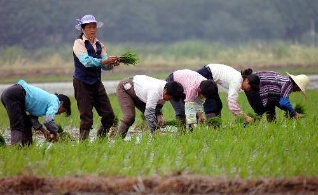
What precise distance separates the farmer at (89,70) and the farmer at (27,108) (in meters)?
0.39

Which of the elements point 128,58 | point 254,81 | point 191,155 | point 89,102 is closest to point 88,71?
point 89,102

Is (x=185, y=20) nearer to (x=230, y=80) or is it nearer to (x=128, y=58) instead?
(x=230, y=80)

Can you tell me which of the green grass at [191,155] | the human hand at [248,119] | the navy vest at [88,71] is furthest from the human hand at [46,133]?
the human hand at [248,119]

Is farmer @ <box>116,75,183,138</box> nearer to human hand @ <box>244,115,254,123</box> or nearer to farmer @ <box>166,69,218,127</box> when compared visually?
farmer @ <box>166,69,218,127</box>

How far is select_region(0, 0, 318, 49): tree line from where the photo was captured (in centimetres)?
4728

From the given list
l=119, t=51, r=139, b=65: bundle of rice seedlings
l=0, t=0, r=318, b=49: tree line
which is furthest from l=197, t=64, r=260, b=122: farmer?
l=0, t=0, r=318, b=49: tree line

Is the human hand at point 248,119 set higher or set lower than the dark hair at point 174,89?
lower

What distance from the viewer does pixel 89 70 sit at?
9164mm

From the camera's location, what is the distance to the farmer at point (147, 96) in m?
8.89

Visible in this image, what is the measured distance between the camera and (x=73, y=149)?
7996 mm

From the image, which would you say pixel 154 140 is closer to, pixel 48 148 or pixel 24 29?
pixel 48 148

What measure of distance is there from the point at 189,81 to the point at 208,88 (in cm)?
41

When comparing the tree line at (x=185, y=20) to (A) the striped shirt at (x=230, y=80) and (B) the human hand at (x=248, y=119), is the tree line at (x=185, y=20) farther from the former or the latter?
(B) the human hand at (x=248, y=119)

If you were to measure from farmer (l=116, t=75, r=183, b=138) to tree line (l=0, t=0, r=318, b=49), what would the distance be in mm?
36877
